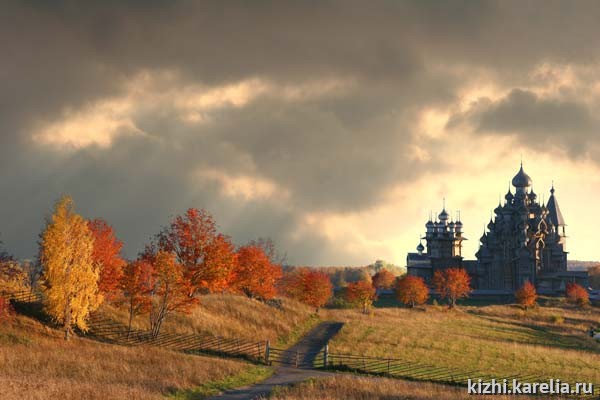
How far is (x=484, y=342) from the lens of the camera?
55.5 meters

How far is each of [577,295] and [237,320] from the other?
2795 inches

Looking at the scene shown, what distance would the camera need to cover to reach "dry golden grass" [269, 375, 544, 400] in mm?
27406

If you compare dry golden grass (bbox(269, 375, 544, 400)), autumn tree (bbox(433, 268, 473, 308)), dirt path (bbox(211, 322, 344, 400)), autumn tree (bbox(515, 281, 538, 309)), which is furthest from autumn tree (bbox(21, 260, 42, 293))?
autumn tree (bbox(515, 281, 538, 309))

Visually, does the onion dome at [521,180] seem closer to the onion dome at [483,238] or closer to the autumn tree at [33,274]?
the onion dome at [483,238]

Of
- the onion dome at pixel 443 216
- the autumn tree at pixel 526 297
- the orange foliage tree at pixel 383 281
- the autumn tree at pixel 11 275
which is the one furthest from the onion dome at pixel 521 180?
the autumn tree at pixel 11 275

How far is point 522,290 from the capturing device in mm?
93500

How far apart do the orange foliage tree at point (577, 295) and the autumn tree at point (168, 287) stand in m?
75.1

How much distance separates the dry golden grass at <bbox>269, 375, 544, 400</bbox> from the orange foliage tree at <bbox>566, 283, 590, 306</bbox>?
7416 cm

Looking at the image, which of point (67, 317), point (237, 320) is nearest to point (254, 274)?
point (237, 320)

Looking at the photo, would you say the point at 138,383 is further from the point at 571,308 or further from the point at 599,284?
the point at 599,284

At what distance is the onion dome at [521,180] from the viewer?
121562 millimetres

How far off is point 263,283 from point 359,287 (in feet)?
57.8

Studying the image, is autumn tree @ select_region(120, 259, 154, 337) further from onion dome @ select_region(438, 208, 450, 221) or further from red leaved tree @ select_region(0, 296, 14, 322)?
onion dome @ select_region(438, 208, 450, 221)

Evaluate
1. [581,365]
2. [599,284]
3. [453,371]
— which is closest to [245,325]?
[453,371]
